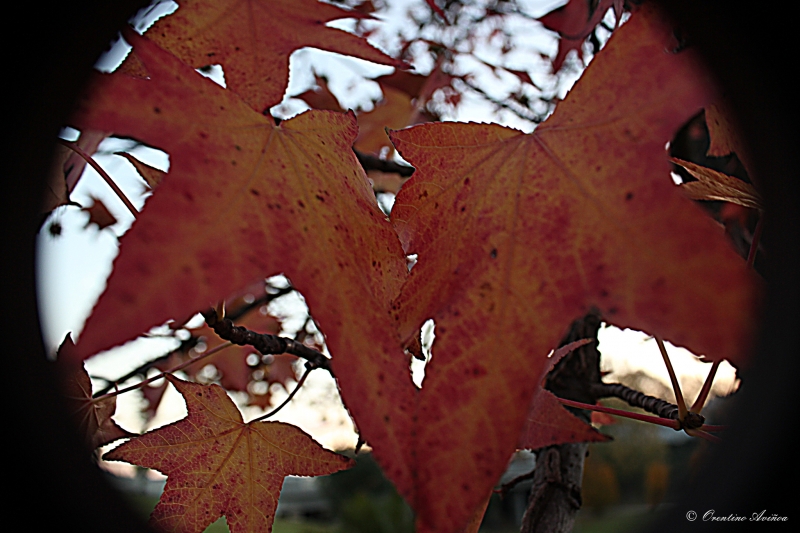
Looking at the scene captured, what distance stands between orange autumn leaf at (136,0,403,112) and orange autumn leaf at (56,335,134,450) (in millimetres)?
358

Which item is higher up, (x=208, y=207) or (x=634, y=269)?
(x=208, y=207)

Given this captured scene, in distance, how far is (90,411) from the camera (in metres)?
0.56

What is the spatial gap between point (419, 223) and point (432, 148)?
0.07 metres

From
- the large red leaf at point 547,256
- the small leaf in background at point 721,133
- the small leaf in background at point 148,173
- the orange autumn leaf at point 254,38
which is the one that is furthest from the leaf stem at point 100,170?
the small leaf in background at point 721,133

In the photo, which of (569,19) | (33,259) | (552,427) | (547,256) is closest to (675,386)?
(552,427)

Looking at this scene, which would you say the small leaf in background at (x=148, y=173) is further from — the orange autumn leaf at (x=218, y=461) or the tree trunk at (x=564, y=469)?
the tree trunk at (x=564, y=469)

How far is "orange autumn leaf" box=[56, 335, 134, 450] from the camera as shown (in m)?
0.53

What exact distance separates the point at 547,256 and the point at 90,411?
556 millimetres

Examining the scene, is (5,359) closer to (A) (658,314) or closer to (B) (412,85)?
(A) (658,314)

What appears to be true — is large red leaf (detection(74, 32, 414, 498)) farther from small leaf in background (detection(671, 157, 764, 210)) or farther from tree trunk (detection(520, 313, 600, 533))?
tree trunk (detection(520, 313, 600, 533))

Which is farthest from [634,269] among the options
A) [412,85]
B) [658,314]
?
[412,85]

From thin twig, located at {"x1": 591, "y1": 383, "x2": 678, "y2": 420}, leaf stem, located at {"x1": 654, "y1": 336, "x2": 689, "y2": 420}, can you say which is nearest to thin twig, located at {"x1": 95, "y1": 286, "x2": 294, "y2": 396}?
thin twig, located at {"x1": 591, "y1": 383, "x2": 678, "y2": 420}

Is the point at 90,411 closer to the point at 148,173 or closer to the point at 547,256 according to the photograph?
the point at 148,173

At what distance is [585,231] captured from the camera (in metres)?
0.31
